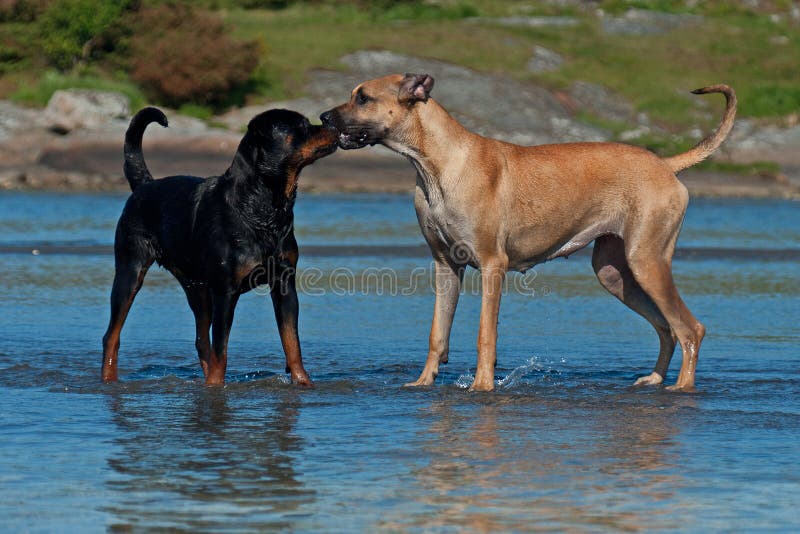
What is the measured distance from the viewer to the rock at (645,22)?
39.7m

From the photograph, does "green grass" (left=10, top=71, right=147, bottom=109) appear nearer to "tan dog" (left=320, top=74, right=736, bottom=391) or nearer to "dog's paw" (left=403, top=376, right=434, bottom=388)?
"tan dog" (left=320, top=74, right=736, bottom=391)

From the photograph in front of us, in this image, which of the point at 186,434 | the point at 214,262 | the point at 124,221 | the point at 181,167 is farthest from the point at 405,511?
the point at 181,167

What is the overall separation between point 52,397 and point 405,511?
336 cm

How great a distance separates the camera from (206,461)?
20.9ft

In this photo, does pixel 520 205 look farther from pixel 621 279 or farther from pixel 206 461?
pixel 206 461

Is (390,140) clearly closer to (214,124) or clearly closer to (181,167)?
(181,167)

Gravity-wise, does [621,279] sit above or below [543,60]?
below

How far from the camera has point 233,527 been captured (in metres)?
5.22

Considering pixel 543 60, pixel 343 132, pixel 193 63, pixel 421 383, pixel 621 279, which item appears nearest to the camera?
pixel 343 132

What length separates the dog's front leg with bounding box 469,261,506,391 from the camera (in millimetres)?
8625

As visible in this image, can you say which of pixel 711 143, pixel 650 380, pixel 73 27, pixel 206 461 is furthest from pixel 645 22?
pixel 206 461

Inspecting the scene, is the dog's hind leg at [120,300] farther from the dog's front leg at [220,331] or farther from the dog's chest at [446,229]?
the dog's chest at [446,229]

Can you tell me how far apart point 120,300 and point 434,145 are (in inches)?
88.0

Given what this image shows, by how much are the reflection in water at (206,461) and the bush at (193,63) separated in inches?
930
